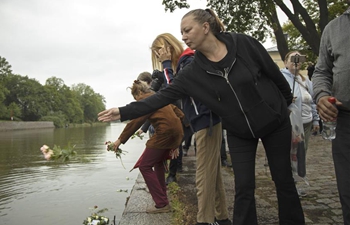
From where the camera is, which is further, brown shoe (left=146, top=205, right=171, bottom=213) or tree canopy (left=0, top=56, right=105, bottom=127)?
tree canopy (left=0, top=56, right=105, bottom=127)

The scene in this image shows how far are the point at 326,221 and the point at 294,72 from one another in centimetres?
232

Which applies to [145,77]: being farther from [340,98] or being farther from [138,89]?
[340,98]

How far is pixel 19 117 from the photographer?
3253 inches

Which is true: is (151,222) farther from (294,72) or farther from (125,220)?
(294,72)

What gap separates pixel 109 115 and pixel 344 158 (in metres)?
1.81

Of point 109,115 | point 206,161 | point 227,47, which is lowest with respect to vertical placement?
point 206,161

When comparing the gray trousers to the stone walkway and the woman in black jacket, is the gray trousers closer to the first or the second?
the woman in black jacket

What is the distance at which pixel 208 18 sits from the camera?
290cm

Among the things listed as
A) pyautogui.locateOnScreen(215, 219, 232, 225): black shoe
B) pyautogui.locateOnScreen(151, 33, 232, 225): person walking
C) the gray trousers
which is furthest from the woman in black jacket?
pyautogui.locateOnScreen(215, 219, 232, 225): black shoe

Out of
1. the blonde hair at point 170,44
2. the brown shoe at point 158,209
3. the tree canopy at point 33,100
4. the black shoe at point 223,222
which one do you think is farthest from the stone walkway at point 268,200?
the tree canopy at point 33,100

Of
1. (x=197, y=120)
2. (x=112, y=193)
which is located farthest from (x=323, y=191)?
(x=112, y=193)

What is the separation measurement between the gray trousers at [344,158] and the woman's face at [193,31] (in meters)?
1.21

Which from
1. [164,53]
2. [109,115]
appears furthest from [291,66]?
[109,115]

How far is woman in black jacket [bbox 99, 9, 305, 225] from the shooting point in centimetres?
264
